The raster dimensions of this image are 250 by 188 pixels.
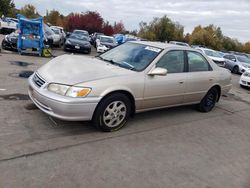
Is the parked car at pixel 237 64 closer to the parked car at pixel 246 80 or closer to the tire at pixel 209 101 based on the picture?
the parked car at pixel 246 80

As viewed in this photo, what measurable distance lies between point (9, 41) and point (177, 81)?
1045 centimetres

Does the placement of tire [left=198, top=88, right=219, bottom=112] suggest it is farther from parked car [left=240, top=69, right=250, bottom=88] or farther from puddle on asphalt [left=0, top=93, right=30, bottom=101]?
parked car [left=240, top=69, right=250, bottom=88]

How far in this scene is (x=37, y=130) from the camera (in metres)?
4.23

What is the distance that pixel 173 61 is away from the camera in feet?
17.7

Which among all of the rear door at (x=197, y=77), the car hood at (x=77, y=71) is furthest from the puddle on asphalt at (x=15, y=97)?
the rear door at (x=197, y=77)

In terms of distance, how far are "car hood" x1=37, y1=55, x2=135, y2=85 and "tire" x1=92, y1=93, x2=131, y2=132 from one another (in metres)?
0.40

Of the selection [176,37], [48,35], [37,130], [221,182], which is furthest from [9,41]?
[176,37]

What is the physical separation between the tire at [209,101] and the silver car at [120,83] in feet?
0.65

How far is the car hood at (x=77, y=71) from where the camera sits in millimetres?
4184

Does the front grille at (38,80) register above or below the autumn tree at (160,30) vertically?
below

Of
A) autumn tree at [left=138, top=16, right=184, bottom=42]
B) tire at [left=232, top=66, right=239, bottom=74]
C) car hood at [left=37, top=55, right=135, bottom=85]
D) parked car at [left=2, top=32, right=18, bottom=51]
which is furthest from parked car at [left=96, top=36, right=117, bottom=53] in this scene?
autumn tree at [left=138, top=16, right=184, bottom=42]

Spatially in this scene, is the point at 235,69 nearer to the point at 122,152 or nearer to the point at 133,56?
the point at 133,56

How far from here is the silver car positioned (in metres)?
4.08

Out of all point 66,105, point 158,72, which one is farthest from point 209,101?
point 66,105
